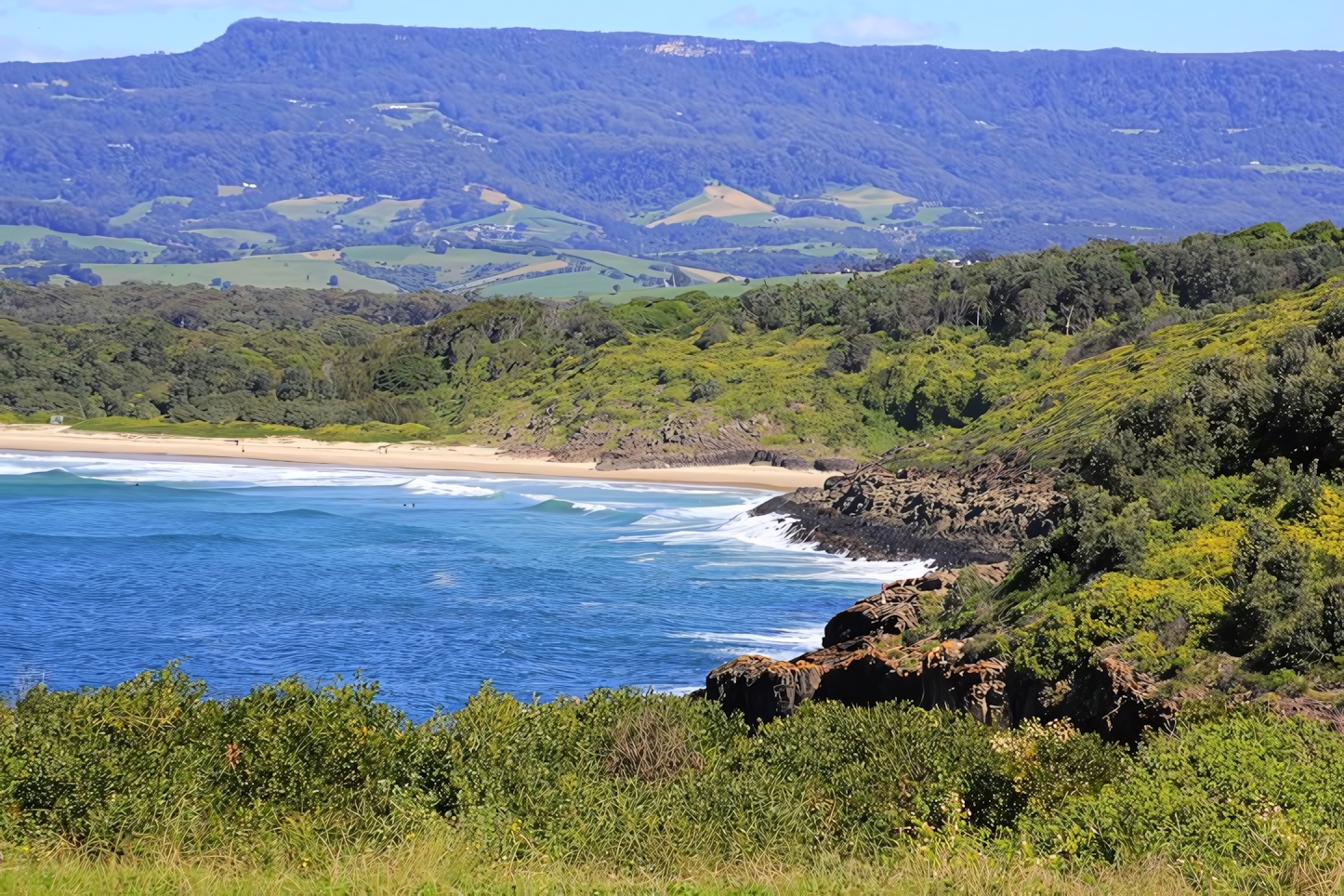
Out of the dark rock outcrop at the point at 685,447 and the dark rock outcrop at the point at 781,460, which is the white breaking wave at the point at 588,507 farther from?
the dark rock outcrop at the point at 781,460

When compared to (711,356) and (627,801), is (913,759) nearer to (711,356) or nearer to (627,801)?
(627,801)

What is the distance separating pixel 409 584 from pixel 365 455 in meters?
34.2

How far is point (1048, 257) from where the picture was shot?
251 ft

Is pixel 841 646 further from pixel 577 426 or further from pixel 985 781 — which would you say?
pixel 577 426

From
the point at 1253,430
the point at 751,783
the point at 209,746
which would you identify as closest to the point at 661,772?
the point at 751,783

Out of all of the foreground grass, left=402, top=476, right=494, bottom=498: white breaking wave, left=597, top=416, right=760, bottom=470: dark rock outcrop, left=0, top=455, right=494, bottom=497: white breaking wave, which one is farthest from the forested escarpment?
the foreground grass

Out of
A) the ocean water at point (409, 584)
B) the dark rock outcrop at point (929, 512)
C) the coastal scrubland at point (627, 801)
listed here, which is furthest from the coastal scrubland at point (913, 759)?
the ocean water at point (409, 584)

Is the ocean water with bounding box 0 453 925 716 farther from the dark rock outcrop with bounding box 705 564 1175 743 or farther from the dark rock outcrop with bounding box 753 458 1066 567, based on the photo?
the dark rock outcrop with bounding box 705 564 1175 743

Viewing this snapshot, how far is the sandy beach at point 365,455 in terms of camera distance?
211 ft

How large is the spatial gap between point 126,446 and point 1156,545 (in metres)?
63.9

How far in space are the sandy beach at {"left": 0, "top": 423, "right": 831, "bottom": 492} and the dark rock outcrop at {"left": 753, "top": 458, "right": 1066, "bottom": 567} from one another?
1133 centimetres

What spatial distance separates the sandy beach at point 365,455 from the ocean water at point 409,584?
286 cm

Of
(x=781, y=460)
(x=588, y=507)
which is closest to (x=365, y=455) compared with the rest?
(x=781, y=460)

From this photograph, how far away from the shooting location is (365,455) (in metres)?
74.2
